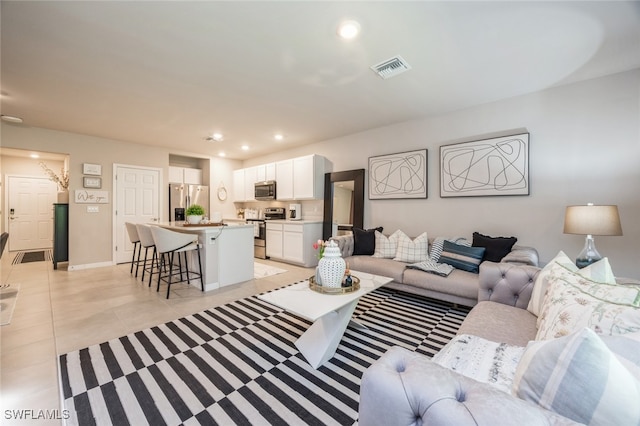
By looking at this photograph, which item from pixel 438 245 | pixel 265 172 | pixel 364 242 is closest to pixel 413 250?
pixel 438 245

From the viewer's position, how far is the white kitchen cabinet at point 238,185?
22.5ft

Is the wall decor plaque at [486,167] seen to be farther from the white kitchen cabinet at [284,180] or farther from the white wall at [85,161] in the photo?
the white wall at [85,161]

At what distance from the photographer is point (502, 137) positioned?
3248 millimetres

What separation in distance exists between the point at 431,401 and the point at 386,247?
3214 millimetres

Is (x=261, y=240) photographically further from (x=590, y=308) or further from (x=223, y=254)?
(x=590, y=308)

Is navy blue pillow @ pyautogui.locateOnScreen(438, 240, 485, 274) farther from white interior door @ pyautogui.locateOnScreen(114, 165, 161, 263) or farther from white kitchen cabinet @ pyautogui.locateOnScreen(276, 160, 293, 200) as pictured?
white interior door @ pyautogui.locateOnScreen(114, 165, 161, 263)

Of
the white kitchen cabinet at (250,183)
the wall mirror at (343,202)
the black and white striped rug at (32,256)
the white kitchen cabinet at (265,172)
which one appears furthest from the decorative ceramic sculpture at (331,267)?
the black and white striped rug at (32,256)

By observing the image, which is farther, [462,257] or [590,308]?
[462,257]

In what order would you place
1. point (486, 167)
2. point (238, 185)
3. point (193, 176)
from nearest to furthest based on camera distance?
1. point (486, 167)
2. point (193, 176)
3. point (238, 185)

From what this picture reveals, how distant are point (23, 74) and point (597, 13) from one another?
5119 mm

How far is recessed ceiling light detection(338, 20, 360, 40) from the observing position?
6.43 feet

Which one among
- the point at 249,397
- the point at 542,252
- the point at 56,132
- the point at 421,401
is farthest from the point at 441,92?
the point at 56,132

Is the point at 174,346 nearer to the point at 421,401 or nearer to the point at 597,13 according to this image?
the point at 421,401

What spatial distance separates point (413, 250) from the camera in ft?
11.6
